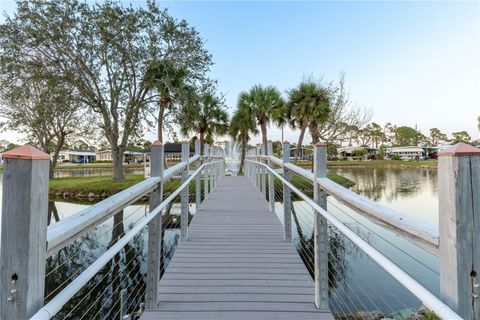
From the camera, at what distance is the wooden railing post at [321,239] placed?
6.97ft

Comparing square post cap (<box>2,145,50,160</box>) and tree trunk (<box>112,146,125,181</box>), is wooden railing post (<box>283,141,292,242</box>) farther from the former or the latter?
tree trunk (<box>112,146,125,181</box>)

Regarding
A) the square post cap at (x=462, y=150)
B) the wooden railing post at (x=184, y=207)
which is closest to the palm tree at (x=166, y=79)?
the wooden railing post at (x=184, y=207)

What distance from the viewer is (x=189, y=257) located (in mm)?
3180

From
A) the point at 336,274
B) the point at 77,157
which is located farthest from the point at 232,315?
the point at 77,157

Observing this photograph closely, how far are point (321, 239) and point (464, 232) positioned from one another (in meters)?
1.39

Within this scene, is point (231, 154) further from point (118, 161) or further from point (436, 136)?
point (436, 136)

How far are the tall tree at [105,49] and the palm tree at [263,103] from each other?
345cm

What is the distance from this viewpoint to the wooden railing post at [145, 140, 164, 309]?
6.91 feet

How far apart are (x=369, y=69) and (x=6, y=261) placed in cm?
1995

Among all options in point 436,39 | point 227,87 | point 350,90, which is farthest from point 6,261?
point 350,90

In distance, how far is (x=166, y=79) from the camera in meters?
14.2

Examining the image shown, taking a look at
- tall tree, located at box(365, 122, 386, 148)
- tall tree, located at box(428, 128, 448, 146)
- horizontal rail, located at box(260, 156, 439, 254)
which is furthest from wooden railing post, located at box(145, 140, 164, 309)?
tall tree, located at box(428, 128, 448, 146)

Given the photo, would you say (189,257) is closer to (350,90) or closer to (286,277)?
(286,277)

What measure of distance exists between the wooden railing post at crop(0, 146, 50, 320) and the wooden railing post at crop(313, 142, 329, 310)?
174 cm
